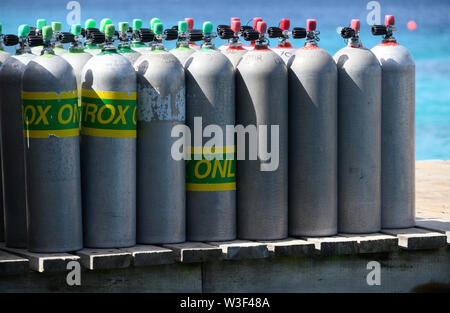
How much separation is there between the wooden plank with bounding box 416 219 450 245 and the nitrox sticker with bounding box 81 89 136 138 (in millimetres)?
2067

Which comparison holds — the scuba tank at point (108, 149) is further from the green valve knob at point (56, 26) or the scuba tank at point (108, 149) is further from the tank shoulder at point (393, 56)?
the tank shoulder at point (393, 56)

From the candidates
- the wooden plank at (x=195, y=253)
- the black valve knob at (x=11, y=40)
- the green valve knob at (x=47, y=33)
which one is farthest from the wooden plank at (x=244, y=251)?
the black valve knob at (x=11, y=40)

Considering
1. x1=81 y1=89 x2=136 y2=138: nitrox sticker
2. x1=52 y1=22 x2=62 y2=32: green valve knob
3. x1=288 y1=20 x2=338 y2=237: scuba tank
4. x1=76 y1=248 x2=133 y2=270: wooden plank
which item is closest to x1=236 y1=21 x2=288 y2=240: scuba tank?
x1=288 y1=20 x2=338 y2=237: scuba tank

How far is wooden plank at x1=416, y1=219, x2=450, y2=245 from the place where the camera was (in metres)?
5.61

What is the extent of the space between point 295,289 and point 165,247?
2.69ft

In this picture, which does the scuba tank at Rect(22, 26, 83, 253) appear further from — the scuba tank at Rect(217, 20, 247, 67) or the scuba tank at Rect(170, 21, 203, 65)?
the scuba tank at Rect(217, 20, 247, 67)

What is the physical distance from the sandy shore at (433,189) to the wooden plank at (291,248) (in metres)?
1.69

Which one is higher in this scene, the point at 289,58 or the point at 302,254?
the point at 289,58

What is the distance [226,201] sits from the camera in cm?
520

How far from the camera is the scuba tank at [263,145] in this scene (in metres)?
5.18

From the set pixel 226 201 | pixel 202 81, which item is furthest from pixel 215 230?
pixel 202 81

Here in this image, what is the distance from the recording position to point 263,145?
521cm
